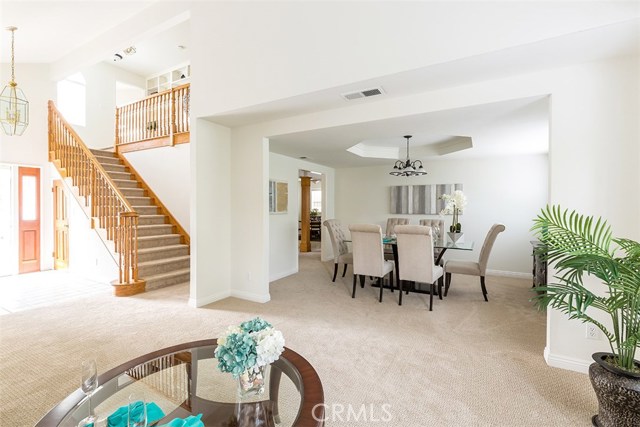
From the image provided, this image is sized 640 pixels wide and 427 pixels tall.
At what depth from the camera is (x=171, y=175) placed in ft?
20.1

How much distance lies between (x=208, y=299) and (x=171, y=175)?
3.15 m

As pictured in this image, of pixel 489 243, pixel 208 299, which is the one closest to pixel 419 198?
pixel 489 243

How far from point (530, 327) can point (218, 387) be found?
3242mm

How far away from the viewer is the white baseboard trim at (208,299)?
3935 millimetres

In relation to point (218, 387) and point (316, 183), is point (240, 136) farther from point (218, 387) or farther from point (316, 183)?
point (316, 183)

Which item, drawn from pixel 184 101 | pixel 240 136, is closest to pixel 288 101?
pixel 240 136

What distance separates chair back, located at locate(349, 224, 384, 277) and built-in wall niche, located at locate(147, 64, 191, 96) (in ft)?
20.1

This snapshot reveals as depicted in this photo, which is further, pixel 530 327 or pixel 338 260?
pixel 338 260

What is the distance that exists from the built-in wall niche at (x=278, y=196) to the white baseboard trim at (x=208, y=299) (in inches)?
64.6

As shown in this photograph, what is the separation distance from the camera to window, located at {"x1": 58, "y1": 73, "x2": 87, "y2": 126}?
22.9 ft

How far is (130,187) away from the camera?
255 inches

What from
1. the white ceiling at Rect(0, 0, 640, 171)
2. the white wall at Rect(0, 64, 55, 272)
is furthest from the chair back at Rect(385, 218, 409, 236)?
the white wall at Rect(0, 64, 55, 272)

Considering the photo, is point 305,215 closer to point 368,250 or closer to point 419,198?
point 419,198

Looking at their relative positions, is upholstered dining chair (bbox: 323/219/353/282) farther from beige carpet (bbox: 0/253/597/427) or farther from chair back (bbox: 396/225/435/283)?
chair back (bbox: 396/225/435/283)
